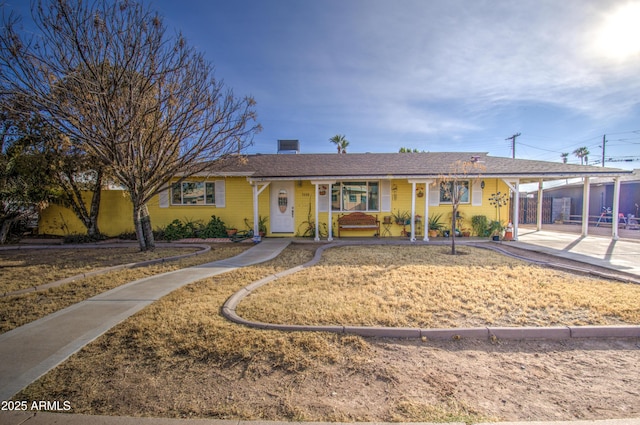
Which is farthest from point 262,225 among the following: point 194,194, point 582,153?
point 582,153

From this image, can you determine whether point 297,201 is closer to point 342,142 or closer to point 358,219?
point 358,219

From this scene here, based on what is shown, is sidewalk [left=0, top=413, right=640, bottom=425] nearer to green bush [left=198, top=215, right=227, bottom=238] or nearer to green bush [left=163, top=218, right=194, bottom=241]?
green bush [left=198, top=215, right=227, bottom=238]

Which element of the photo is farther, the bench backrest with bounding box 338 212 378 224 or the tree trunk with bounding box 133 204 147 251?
the bench backrest with bounding box 338 212 378 224

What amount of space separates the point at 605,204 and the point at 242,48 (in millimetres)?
24664

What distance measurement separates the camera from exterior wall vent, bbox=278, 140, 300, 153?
16.7 metres

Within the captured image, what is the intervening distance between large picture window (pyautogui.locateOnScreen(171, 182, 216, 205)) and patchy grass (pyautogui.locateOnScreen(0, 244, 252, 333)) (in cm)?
293

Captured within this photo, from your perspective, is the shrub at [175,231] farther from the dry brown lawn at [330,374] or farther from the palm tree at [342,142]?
the palm tree at [342,142]

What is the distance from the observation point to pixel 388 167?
12406 mm

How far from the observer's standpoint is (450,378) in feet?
8.73

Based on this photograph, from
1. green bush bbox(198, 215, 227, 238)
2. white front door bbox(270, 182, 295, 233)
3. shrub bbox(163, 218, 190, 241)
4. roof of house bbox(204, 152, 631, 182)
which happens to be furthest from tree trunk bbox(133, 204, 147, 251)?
white front door bbox(270, 182, 295, 233)

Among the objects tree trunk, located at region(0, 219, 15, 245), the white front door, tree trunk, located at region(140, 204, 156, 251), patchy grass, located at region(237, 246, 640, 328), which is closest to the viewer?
patchy grass, located at region(237, 246, 640, 328)

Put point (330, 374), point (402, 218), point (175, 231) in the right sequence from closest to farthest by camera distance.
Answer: point (330, 374), point (175, 231), point (402, 218)

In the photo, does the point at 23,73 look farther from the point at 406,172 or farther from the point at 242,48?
the point at 406,172

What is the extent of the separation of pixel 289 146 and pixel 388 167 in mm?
6666
